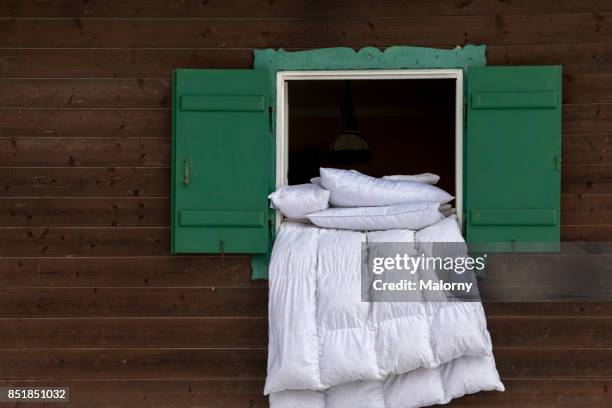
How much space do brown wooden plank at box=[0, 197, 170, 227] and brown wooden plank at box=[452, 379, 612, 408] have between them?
6.10 ft

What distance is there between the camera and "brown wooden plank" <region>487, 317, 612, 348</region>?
371 cm

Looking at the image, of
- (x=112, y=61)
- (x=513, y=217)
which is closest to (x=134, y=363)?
(x=112, y=61)

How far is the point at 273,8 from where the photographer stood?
3793mm

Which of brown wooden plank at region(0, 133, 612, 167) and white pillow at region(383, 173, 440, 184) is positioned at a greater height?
brown wooden plank at region(0, 133, 612, 167)

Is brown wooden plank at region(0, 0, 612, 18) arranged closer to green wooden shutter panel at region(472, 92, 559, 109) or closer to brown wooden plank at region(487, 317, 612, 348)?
green wooden shutter panel at region(472, 92, 559, 109)

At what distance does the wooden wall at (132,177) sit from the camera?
3748 mm

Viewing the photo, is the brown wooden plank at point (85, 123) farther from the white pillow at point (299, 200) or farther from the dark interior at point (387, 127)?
the dark interior at point (387, 127)

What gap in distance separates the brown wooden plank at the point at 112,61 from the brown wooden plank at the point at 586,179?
174 centimetres

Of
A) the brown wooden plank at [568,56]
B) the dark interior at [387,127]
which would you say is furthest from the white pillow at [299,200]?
the dark interior at [387,127]

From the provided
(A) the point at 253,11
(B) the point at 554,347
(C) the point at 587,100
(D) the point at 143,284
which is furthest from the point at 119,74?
(B) the point at 554,347

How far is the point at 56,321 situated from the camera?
12.5ft

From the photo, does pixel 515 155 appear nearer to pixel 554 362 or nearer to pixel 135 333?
pixel 554 362

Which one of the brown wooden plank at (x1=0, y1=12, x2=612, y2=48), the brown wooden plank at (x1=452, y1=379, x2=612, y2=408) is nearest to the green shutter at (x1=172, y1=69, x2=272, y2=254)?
the brown wooden plank at (x1=0, y1=12, x2=612, y2=48)

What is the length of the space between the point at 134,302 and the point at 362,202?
1.31m
